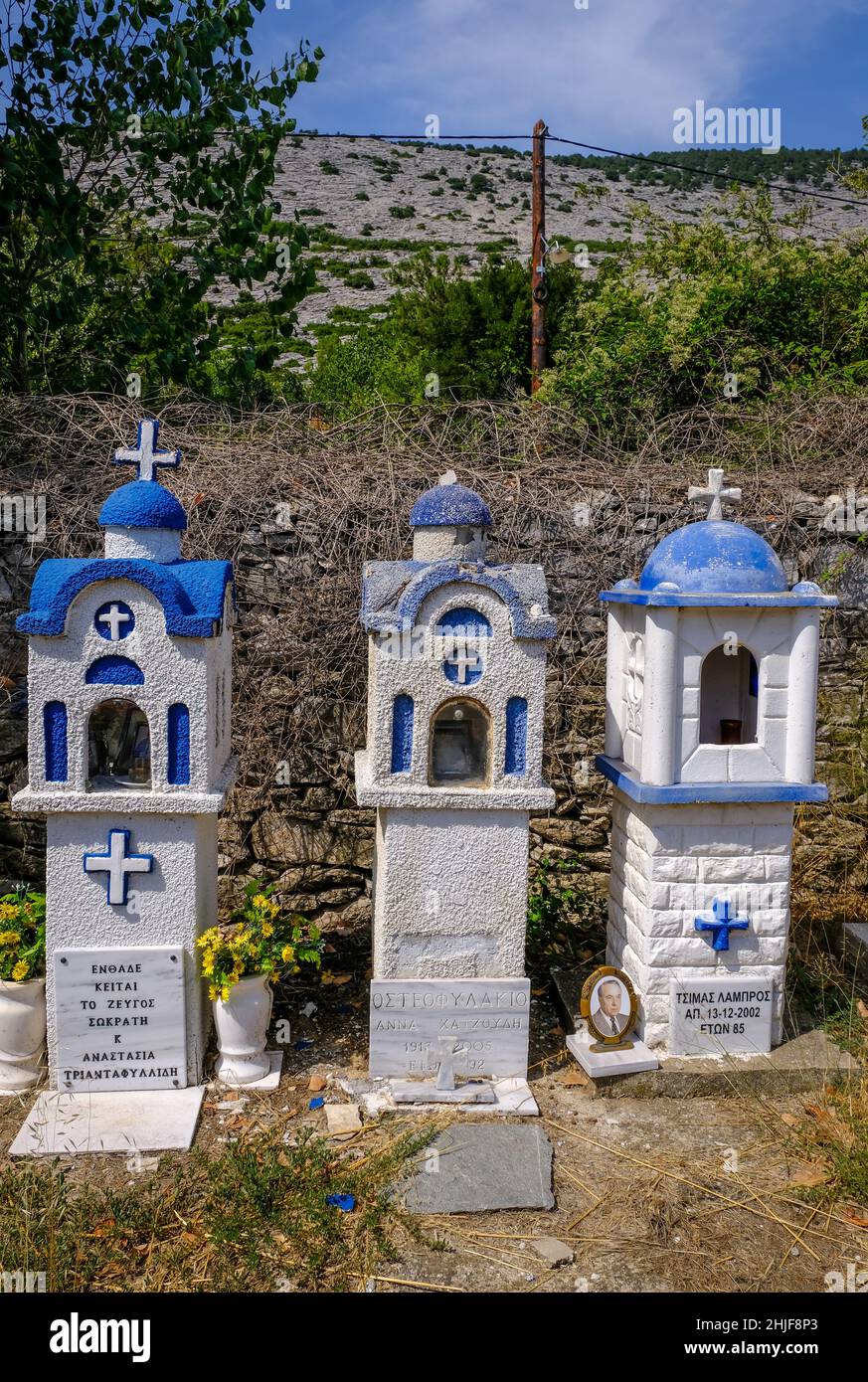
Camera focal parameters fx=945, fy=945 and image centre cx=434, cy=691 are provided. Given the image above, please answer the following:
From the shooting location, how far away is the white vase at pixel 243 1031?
168 inches

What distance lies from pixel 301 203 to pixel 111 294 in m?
33.6

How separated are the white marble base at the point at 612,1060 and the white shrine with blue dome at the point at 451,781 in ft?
0.88

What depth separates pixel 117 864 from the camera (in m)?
4.15

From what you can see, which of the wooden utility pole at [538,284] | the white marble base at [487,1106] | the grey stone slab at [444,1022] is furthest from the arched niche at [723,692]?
the wooden utility pole at [538,284]

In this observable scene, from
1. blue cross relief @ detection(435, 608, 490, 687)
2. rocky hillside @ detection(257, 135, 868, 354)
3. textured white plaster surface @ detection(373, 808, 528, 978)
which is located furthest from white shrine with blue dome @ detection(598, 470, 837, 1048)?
rocky hillside @ detection(257, 135, 868, 354)

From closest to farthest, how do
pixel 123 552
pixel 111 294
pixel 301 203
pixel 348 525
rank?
pixel 123 552 → pixel 348 525 → pixel 111 294 → pixel 301 203

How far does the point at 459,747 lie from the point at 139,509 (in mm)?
1798

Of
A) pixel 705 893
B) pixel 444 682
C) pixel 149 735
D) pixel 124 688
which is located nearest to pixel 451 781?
pixel 444 682

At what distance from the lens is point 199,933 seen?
4320 mm

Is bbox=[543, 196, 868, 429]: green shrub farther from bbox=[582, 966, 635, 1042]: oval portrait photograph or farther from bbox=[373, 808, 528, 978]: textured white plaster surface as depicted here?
bbox=[582, 966, 635, 1042]: oval portrait photograph

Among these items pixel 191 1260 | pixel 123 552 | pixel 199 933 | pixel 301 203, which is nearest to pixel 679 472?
pixel 123 552

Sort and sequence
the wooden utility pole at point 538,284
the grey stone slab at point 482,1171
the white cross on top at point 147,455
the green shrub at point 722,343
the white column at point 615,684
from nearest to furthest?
the grey stone slab at point 482,1171, the white cross on top at point 147,455, the white column at point 615,684, the green shrub at point 722,343, the wooden utility pole at point 538,284

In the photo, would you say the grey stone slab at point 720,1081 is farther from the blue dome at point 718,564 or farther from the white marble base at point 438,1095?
the blue dome at point 718,564

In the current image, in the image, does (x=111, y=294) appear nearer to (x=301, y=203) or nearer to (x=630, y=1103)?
(x=630, y=1103)
